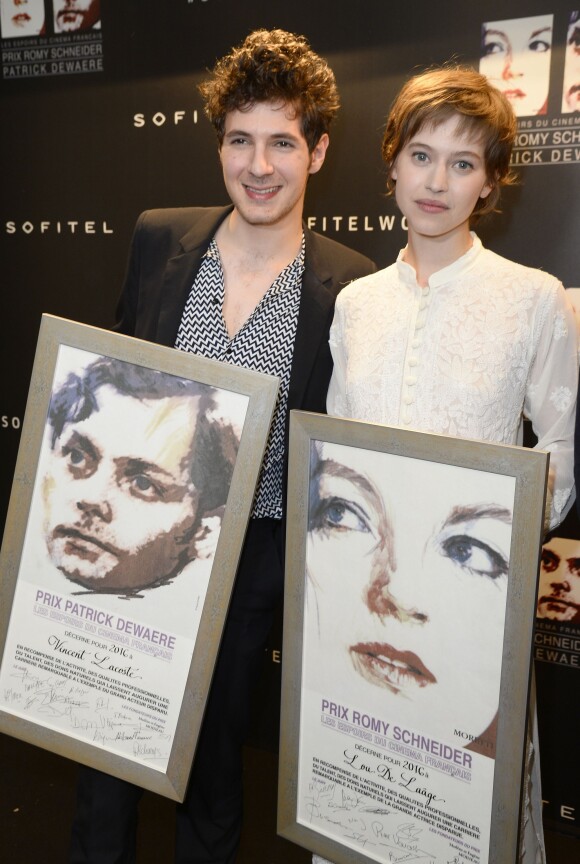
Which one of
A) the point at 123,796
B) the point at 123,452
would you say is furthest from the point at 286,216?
the point at 123,796

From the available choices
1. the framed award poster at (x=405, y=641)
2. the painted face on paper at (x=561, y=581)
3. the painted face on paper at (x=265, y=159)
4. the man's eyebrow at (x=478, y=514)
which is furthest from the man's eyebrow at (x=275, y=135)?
the painted face on paper at (x=561, y=581)

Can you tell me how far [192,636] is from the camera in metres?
1.56

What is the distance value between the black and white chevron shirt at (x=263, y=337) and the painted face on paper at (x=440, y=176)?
1.38 feet

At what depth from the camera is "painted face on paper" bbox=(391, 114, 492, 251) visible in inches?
61.1

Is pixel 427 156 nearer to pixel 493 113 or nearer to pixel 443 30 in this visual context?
pixel 493 113

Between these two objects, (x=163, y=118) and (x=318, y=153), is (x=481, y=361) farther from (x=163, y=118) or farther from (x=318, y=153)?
(x=163, y=118)

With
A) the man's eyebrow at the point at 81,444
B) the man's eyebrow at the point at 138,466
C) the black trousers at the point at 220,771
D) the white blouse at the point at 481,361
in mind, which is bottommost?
the black trousers at the point at 220,771

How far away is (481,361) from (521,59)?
1122 mm

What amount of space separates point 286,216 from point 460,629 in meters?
1.07

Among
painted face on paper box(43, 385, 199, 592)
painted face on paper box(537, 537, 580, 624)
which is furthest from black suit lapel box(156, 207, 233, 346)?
Result: painted face on paper box(537, 537, 580, 624)

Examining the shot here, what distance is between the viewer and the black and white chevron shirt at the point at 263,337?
6.17ft

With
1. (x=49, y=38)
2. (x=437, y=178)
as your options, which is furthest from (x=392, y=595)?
(x=49, y=38)

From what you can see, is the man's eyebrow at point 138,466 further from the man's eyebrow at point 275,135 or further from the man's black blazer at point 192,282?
the man's eyebrow at point 275,135

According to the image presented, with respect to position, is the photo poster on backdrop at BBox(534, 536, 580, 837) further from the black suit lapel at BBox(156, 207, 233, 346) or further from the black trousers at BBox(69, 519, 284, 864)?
the black suit lapel at BBox(156, 207, 233, 346)
